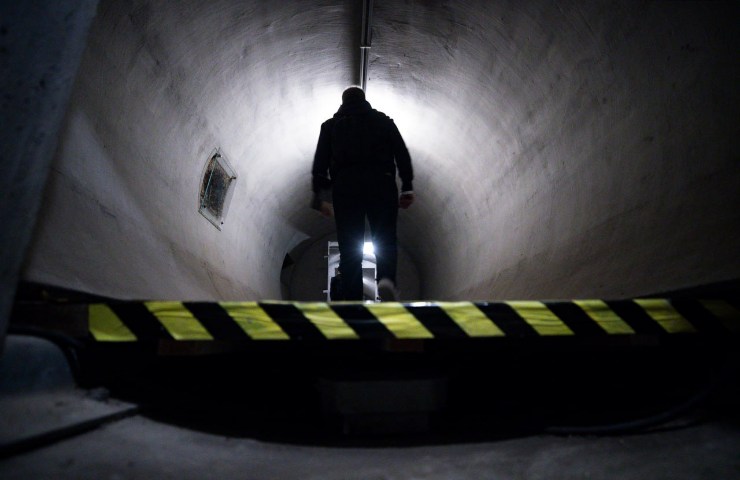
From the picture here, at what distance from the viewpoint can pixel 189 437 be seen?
71.7 inches

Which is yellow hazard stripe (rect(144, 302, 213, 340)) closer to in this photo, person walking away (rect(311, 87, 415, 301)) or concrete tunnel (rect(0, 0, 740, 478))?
concrete tunnel (rect(0, 0, 740, 478))

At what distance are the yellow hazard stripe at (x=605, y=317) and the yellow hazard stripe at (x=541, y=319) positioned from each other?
128mm

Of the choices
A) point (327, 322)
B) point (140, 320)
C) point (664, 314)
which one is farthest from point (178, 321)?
point (664, 314)

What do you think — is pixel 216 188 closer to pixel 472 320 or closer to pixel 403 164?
pixel 403 164

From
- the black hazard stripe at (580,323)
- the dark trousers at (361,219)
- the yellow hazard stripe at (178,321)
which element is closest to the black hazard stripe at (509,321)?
the black hazard stripe at (580,323)

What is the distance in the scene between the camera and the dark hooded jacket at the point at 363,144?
3.74 meters

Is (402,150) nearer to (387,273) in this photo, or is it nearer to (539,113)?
(387,273)

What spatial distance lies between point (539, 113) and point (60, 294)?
13.6ft

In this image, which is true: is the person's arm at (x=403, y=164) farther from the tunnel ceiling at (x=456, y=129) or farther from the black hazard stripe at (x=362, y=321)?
the black hazard stripe at (x=362, y=321)

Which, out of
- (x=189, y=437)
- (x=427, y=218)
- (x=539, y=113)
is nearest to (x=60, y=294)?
(x=189, y=437)

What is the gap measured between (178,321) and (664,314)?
2166 mm

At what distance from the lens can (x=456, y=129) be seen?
593 cm

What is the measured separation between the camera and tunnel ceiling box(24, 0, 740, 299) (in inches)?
103

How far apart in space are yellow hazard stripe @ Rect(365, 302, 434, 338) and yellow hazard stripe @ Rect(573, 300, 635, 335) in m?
0.73
